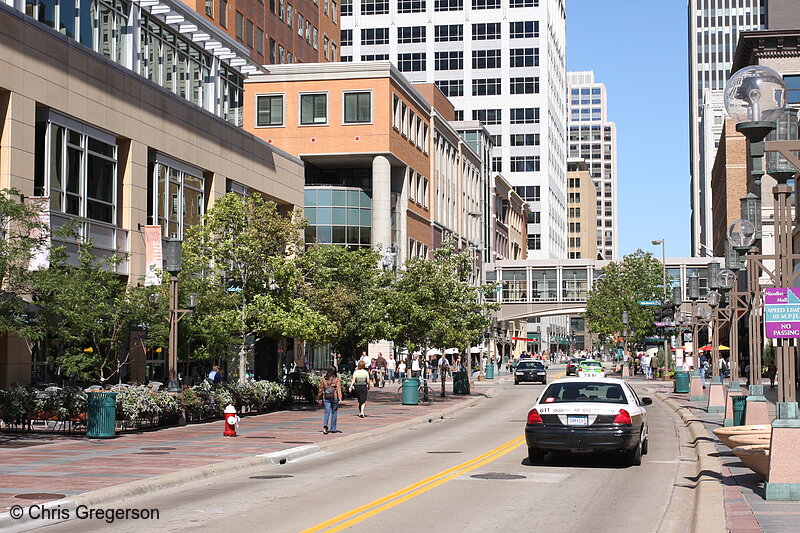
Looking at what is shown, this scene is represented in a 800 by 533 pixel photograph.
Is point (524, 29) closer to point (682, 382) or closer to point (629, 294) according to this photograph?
point (629, 294)

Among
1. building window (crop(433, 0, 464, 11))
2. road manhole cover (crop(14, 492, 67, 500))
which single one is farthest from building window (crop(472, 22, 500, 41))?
road manhole cover (crop(14, 492, 67, 500))

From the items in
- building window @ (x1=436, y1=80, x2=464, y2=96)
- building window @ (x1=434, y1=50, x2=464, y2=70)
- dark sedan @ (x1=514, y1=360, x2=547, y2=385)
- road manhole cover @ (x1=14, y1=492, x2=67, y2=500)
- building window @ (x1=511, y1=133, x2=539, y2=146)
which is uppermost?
building window @ (x1=434, y1=50, x2=464, y2=70)

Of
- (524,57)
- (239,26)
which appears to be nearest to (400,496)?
(239,26)

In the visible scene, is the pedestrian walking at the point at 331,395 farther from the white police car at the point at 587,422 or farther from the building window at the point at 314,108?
the building window at the point at 314,108

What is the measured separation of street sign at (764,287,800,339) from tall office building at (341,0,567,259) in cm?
12624

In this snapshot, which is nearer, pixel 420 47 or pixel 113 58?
pixel 113 58

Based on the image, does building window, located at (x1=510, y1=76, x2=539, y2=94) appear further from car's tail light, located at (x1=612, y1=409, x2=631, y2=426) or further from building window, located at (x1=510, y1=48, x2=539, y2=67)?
car's tail light, located at (x1=612, y1=409, x2=631, y2=426)

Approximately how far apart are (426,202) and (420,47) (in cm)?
6727

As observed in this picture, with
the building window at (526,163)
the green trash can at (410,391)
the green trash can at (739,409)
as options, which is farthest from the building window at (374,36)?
the green trash can at (739,409)

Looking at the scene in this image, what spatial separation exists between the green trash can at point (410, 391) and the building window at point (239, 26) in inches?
1252

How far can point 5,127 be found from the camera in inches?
1149

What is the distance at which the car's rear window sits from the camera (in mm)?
18328

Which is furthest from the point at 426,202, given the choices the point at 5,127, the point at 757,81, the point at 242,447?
the point at 757,81

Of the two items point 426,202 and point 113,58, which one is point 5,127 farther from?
point 426,202
